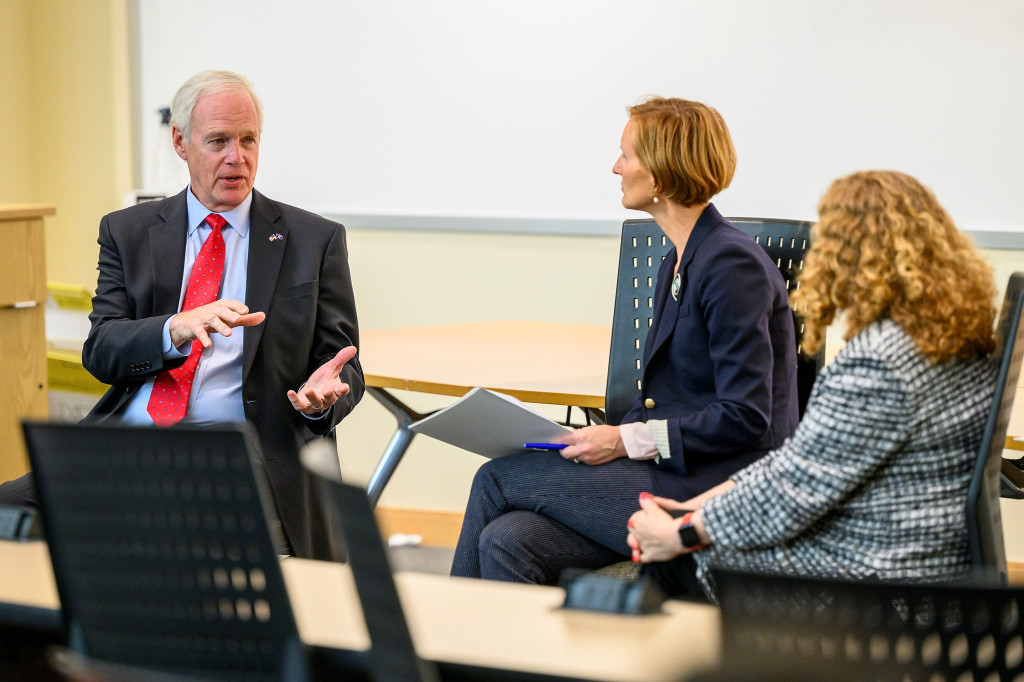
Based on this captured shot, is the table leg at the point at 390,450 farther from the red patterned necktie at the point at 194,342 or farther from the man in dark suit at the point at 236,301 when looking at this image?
the red patterned necktie at the point at 194,342

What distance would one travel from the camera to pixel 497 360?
2.88 meters

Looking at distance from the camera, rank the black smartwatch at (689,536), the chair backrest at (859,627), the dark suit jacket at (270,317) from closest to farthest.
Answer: the chair backrest at (859,627)
the black smartwatch at (689,536)
the dark suit jacket at (270,317)

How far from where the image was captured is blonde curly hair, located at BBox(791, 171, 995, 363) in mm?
1441

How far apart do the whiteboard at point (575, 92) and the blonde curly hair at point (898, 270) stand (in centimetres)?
209

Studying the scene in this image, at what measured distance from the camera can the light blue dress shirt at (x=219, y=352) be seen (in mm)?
2262

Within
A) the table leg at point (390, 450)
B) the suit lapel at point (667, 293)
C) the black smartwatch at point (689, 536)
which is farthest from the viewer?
the table leg at point (390, 450)

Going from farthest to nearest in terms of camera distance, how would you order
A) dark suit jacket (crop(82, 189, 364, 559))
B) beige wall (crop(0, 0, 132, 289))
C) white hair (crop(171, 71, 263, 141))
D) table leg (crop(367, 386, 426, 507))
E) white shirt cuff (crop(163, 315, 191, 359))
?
beige wall (crop(0, 0, 132, 289)), table leg (crop(367, 386, 426, 507)), white hair (crop(171, 71, 263, 141)), dark suit jacket (crop(82, 189, 364, 559)), white shirt cuff (crop(163, 315, 191, 359))

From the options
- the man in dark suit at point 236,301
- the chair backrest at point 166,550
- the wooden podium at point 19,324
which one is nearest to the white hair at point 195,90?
the man in dark suit at point 236,301

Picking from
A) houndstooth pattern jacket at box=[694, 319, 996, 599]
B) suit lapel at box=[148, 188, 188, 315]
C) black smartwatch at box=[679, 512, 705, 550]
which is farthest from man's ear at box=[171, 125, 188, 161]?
houndstooth pattern jacket at box=[694, 319, 996, 599]

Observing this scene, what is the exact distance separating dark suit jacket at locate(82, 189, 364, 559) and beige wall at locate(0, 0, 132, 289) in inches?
97.7

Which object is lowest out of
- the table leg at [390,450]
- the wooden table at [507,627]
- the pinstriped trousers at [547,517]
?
the table leg at [390,450]

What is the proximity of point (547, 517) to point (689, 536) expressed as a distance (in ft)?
1.37

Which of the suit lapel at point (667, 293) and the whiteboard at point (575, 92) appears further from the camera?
the whiteboard at point (575, 92)

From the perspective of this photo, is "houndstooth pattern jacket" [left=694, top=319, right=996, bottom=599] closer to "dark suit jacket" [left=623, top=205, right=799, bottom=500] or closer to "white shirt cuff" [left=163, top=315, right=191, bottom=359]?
"dark suit jacket" [left=623, top=205, right=799, bottom=500]
